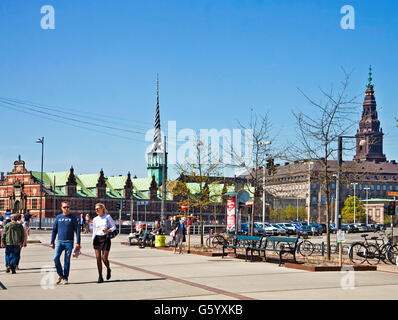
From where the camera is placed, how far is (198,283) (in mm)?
13984

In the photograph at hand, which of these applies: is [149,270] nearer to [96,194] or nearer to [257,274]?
[257,274]

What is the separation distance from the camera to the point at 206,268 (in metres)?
18.4

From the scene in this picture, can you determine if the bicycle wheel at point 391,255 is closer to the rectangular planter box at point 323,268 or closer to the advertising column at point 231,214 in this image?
the rectangular planter box at point 323,268

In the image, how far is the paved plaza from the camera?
11.9 m

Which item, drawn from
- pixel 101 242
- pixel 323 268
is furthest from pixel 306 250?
pixel 101 242

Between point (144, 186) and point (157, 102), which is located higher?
point (157, 102)

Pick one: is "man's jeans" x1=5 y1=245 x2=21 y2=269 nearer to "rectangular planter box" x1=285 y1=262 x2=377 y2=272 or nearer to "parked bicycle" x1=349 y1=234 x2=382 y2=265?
"rectangular planter box" x1=285 y1=262 x2=377 y2=272

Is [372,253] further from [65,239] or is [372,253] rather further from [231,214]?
[231,214]

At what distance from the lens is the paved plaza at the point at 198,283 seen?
39.0 feet

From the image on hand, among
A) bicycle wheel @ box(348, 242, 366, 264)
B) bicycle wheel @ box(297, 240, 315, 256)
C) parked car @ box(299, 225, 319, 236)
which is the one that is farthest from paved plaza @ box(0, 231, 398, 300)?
parked car @ box(299, 225, 319, 236)

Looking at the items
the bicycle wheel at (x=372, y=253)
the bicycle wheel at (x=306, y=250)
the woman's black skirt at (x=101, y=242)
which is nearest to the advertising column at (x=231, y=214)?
the bicycle wheel at (x=306, y=250)

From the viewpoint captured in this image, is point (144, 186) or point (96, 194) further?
point (144, 186)

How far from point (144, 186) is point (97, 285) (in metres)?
132
